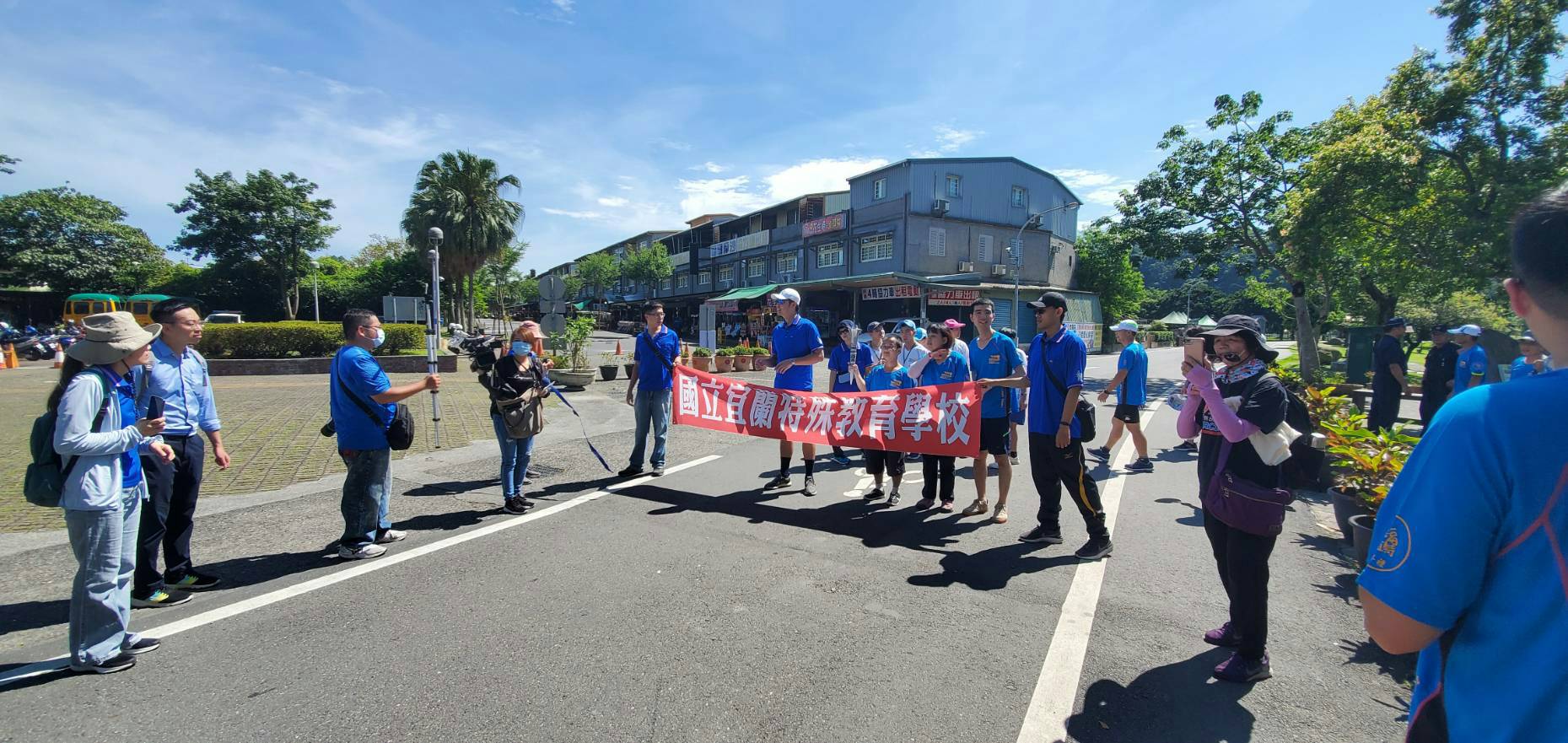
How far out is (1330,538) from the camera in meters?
5.42

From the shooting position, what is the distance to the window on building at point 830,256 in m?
38.7

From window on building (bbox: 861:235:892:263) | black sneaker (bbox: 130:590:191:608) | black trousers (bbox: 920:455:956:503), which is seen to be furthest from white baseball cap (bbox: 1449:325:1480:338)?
window on building (bbox: 861:235:892:263)

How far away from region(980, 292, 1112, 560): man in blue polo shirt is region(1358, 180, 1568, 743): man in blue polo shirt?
3415 mm

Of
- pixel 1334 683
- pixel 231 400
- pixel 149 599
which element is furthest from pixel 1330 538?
pixel 231 400

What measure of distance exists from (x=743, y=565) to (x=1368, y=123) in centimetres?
2040

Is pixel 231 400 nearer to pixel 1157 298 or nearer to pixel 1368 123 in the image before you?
pixel 1368 123

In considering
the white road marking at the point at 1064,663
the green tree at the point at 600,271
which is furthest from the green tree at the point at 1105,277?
the white road marking at the point at 1064,663

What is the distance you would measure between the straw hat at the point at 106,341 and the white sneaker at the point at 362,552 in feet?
6.66

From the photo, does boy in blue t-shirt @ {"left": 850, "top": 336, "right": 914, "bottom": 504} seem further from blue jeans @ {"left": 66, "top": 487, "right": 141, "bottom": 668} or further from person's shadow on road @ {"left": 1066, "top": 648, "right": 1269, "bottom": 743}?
blue jeans @ {"left": 66, "top": 487, "right": 141, "bottom": 668}

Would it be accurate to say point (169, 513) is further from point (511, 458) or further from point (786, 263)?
point (786, 263)

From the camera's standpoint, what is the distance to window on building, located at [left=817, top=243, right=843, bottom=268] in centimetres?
3866

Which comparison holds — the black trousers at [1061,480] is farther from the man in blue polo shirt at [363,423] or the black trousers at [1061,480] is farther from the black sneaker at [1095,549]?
the man in blue polo shirt at [363,423]

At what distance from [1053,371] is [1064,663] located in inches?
88.6

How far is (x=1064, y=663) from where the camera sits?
3316mm
